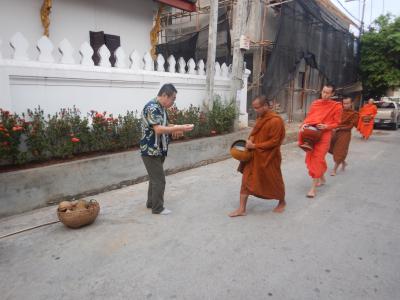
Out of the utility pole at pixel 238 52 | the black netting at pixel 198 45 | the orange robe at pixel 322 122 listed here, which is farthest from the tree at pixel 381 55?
the orange robe at pixel 322 122

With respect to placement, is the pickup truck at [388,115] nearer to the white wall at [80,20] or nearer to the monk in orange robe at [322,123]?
the white wall at [80,20]

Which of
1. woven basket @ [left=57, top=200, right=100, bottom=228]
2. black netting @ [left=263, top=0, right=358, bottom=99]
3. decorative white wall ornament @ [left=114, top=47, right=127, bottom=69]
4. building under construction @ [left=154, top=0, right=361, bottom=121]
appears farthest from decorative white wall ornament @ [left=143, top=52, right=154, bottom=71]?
black netting @ [left=263, top=0, right=358, bottom=99]

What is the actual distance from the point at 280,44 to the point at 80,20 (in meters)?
6.09

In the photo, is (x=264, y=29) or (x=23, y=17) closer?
(x=23, y=17)

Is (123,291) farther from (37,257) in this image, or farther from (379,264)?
(379,264)

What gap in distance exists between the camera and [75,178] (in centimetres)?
433

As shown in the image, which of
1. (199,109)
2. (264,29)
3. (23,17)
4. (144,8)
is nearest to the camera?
(23,17)

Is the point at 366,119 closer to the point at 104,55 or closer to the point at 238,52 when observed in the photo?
the point at 238,52

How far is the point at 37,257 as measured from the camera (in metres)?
2.89

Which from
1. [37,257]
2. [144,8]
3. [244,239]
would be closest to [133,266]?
[37,257]

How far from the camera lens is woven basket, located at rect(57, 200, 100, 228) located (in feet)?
10.9

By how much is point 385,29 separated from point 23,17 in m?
16.6

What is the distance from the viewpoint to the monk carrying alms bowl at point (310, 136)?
182 inches

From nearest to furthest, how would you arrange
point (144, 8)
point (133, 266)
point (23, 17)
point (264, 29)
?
1. point (133, 266)
2. point (23, 17)
3. point (144, 8)
4. point (264, 29)
